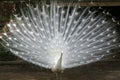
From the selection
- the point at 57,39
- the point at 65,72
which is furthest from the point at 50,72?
the point at 57,39

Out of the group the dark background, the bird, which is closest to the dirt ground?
the dark background

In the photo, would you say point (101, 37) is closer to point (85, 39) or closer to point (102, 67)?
point (85, 39)

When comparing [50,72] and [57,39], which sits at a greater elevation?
[57,39]

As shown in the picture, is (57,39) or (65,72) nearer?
(57,39)

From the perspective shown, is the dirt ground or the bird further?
the dirt ground

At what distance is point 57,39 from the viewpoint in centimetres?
520

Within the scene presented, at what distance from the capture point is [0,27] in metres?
8.31

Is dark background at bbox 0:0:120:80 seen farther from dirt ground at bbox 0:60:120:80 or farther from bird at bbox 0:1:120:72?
bird at bbox 0:1:120:72

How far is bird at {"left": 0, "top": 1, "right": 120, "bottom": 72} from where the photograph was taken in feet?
16.9

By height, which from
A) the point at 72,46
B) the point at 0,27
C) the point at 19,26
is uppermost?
the point at 0,27

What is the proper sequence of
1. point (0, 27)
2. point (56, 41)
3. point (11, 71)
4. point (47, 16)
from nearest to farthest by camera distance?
point (56, 41), point (47, 16), point (11, 71), point (0, 27)

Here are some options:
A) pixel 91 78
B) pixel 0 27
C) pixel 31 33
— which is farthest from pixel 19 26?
pixel 0 27

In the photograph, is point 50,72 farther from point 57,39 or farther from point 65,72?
point 57,39

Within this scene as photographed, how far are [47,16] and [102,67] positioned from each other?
186 cm
